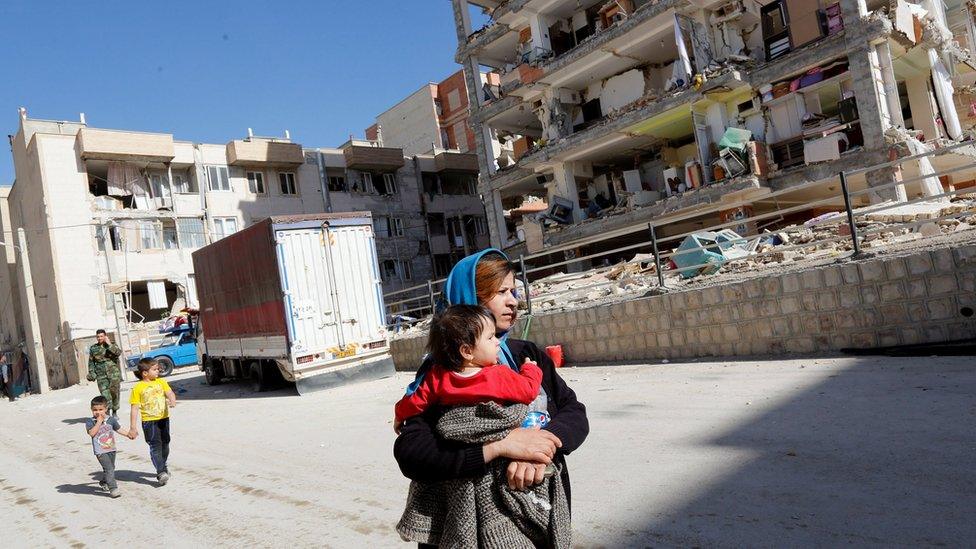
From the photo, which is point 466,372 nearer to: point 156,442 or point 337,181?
point 156,442

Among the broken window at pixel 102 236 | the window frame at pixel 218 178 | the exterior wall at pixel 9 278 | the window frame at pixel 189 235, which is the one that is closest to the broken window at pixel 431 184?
the window frame at pixel 218 178

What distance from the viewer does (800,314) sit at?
8.56 meters

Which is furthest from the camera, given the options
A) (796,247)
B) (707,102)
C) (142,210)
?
(142,210)

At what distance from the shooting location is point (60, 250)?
32.8 metres

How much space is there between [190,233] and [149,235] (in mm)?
2077

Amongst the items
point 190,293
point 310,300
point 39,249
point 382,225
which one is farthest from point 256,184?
point 310,300

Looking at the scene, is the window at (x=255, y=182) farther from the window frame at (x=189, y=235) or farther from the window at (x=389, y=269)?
the window at (x=389, y=269)

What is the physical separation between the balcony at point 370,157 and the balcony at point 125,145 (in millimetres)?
10396

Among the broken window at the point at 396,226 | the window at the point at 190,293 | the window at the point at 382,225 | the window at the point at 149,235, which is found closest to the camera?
the window at the point at 149,235

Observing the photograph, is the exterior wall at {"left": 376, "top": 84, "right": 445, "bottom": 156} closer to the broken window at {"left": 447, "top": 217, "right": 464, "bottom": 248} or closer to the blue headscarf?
the broken window at {"left": 447, "top": 217, "right": 464, "bottom": 248}

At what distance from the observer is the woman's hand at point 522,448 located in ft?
6.30

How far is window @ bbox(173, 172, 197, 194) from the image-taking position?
121 ft

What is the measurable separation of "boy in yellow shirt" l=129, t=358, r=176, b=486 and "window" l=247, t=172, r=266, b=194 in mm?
34077

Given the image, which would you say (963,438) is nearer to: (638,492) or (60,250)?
(638,492)
